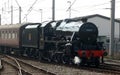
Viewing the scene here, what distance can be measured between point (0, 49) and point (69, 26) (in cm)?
2244

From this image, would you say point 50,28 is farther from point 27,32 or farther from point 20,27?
point 20,27

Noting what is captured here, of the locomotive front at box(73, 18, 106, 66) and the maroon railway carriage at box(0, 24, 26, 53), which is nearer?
the locomotive front at box(73, 18, 106, 66)

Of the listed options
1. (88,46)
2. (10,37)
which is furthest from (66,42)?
(10,37)

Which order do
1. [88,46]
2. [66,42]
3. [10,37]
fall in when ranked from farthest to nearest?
[10,37]
[66,42]
[88,46]

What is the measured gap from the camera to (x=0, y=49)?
44.2 m

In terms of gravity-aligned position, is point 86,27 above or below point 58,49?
above

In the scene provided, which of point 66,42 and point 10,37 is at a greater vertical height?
point 10,37

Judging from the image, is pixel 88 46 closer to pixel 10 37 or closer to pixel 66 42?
pixel 66 42

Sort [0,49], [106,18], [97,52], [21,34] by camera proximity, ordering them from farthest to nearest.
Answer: [106,18] → [0,49] → [21,34] → [97,52]

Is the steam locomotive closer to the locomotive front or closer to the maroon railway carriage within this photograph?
the locomotive front

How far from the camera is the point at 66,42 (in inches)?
891

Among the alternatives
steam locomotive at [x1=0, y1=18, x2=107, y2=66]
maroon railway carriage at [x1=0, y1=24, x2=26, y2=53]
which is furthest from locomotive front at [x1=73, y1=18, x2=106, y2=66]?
maroon railway carriage at [x1=0, y1=24, x2=26, y2=53]

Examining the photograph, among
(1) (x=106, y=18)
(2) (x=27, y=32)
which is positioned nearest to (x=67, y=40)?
(2) (x=27, y=32)

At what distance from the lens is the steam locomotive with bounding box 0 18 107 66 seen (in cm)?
2212
